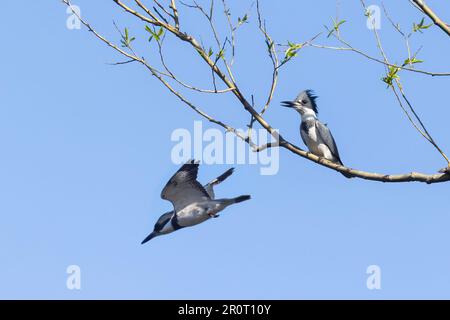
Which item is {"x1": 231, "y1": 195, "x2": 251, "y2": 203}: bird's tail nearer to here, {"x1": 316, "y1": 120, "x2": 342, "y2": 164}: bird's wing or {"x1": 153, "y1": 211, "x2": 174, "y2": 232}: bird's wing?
{"x1": 153, "y1": 211, "x2": 174, "y2": 232}: bird's wing

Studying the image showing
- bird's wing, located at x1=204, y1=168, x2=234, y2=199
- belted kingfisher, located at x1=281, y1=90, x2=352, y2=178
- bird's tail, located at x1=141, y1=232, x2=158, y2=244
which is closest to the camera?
bird's wing, located at x1=204, y1=168, x2=234, y2=199

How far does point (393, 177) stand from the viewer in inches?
197

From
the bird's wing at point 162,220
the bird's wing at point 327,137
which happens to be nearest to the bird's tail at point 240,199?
the bird's wing at point 162,220

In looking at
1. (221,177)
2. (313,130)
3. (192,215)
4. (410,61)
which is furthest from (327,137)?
(410,61)

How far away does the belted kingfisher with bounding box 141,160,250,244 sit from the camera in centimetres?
735

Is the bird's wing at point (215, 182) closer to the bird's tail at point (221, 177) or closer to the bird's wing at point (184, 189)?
the bird's tail at point (221, 177)

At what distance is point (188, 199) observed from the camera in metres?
7.65

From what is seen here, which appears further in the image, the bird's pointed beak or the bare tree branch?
the bird's pointed beak

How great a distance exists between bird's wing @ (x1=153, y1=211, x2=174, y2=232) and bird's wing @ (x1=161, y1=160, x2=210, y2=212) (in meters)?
0.38

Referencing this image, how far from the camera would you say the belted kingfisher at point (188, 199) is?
7.35m

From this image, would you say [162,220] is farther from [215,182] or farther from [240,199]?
[240,199]

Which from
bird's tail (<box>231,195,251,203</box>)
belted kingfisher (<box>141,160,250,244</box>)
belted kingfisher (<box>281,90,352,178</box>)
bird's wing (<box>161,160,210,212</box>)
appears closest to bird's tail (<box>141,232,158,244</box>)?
belted kingfisher (<box>141,160,250,244</box>)
